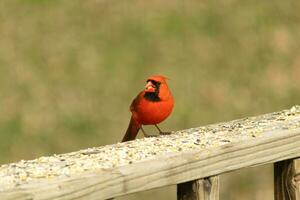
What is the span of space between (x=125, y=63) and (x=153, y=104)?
6.44m

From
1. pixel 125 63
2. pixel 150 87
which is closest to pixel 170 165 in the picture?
pixel 150 87

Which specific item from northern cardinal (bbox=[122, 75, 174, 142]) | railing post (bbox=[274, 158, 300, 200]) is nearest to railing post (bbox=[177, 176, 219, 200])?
railing post (bbox=[274, 158, 300, 200])

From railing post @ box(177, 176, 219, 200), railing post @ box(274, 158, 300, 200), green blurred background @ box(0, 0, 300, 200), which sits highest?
green blurred background @ box(0, 0, 300, 200)

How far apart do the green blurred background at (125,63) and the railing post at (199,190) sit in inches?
232

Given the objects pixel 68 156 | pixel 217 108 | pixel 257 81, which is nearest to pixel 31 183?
pixel 68 156

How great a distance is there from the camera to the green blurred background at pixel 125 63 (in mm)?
9438

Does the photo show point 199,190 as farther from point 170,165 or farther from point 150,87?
point 150,87

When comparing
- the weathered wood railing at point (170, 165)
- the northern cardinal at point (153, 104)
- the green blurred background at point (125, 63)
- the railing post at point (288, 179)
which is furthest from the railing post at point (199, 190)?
the green blurred background at point (125, 63)

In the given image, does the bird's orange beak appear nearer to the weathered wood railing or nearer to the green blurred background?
the weathered wood railing

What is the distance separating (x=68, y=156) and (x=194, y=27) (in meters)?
7.96

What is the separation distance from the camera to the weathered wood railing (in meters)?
2.77

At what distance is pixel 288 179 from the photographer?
3367mm

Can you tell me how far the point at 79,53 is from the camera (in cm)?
1062

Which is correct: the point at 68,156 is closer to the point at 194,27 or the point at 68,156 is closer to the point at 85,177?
the point at 85,177
